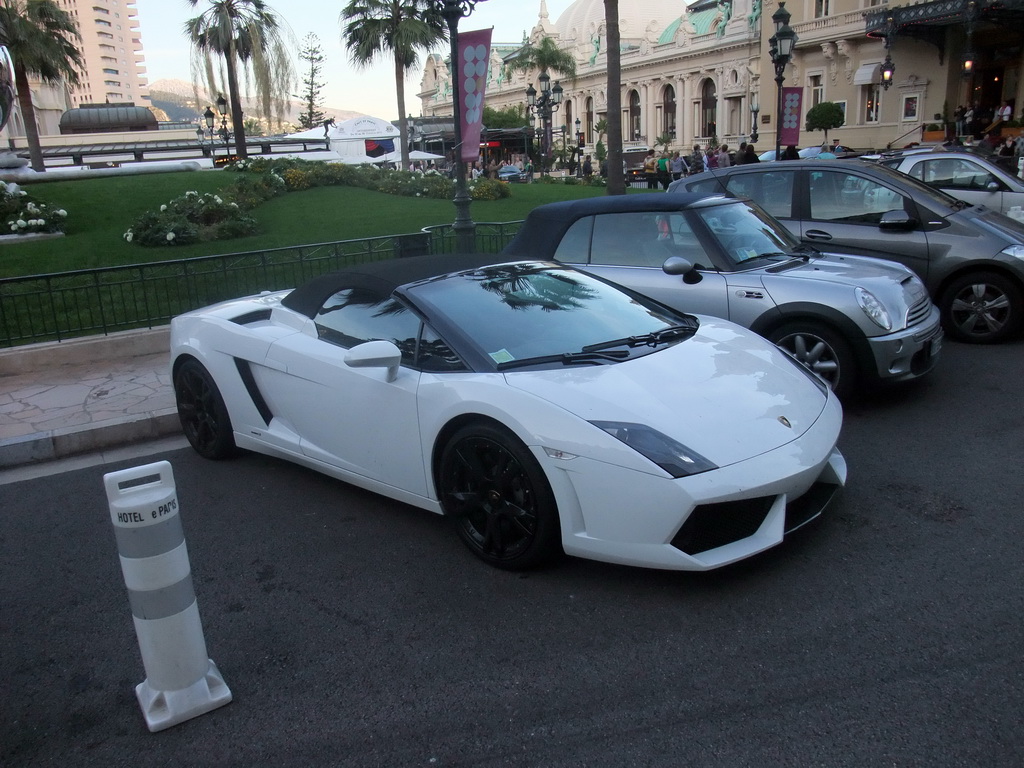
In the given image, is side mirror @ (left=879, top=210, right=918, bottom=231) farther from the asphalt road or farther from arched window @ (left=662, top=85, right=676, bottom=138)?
arched window @ (left=662, top=85, right=676, bottom=138)

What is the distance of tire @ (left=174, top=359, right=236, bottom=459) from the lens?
532 cm

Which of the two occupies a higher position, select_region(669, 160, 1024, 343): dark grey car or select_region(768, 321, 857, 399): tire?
select_region(669, 160, 1024, 343): dark grey car

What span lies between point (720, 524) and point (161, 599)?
211cm

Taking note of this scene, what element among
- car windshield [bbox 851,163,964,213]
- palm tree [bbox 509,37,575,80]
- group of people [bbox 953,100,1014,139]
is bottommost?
car windshield [bbox 851,163,964,213]

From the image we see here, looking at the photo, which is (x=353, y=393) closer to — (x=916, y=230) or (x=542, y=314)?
(x=542, y=314)

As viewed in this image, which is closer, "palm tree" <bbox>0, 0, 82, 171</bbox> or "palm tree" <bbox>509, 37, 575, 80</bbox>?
"palm tree" <bbox>0, 0, 82, 171</bbox>

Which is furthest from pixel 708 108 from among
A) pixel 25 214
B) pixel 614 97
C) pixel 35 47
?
pixel 25 214

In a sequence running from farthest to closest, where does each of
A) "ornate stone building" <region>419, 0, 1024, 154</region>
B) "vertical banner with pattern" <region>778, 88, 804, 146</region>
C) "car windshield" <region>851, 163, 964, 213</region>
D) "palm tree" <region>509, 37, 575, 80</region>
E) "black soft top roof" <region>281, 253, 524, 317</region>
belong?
"palm tree" <region>509, 37, 575, 80</region> < "ornate stone building" <region>419, 0, 1024, 154</region> < "vertical banner with pattern" <region>778, 88, 804, 146</region> < "car windshield" <region>851, 163, 964, 213</region> < "black soft top roof" <region>281, 253, 524, 317</region>

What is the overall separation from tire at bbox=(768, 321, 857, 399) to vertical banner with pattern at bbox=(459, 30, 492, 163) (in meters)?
5.60

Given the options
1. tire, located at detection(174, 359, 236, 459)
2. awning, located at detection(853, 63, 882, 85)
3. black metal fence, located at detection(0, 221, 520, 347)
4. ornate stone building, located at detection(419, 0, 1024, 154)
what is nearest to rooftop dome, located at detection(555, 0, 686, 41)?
ornate stone building, located at detection(419, 0, 1024, 154)

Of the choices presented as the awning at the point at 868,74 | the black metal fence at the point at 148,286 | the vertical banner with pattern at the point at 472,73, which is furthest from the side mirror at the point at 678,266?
the awning at the point at 868,74

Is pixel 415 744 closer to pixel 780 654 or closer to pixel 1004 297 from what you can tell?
pixel 780 654

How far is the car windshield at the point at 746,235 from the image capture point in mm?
6277

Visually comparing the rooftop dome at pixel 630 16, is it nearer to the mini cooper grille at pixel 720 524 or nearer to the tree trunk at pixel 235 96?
the tree trunk at pixel 235 96
